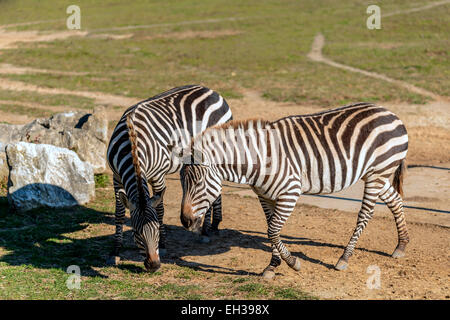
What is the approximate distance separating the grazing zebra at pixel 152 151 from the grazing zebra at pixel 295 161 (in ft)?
1.74

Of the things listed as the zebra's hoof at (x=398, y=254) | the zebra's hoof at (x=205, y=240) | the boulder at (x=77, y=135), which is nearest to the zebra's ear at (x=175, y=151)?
the zebra's hoof at (x=205, y=240)

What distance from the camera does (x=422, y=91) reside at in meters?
20.5

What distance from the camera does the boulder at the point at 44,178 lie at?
1000cm

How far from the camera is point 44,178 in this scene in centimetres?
1023

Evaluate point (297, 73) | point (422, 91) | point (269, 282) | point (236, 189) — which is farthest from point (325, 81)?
point (269, 282)

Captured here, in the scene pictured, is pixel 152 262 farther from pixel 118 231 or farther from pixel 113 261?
pixel 118 231

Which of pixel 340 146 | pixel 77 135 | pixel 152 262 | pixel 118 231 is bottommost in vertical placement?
pixel 118 231

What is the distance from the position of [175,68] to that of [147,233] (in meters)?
21.4

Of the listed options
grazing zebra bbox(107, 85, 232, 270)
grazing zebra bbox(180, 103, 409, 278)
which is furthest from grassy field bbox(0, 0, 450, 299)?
grazing zebra bbox(180, 103, 409, 278)

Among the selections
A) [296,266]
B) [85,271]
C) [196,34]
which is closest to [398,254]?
[296,266]

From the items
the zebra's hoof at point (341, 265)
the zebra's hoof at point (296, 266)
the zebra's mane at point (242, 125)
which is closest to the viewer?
the zebra's mane at point (242, 125)

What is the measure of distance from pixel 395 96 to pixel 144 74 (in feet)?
37.7

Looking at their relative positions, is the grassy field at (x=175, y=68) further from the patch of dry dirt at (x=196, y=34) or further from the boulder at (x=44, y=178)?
the boulder at (x=44, y=178)
